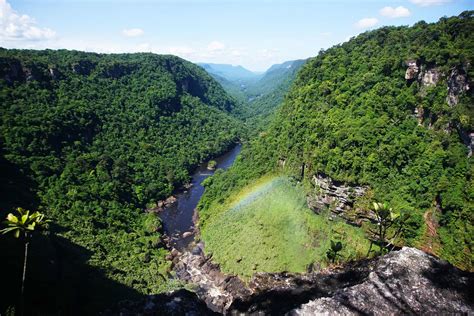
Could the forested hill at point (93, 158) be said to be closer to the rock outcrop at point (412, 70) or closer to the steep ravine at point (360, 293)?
the steep ravine at point (360, 293)

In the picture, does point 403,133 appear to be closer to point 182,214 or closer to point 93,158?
point 182,214

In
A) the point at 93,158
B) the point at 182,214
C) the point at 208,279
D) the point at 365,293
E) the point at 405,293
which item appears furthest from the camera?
the point at 93,158

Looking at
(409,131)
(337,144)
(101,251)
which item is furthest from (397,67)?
(101,251)

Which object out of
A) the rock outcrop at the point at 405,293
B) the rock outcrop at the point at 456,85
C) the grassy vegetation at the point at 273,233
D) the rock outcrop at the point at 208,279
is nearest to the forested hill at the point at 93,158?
the rock outcrop at the point at 208,279

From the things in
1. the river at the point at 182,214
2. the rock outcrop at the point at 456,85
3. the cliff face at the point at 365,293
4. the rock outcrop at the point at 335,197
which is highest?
the rock outcrop at the point at 456,85

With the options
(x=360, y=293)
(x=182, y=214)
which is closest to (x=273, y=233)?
(x=182, y=214)

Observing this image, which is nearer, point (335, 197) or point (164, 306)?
point (164, 306)

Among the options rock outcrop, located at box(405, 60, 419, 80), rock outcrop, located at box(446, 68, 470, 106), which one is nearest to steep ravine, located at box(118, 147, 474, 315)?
rock outcrop, located at box(446, 68, 470, 106)

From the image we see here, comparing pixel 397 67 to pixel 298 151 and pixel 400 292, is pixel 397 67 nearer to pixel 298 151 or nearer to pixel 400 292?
pixel 298 151
